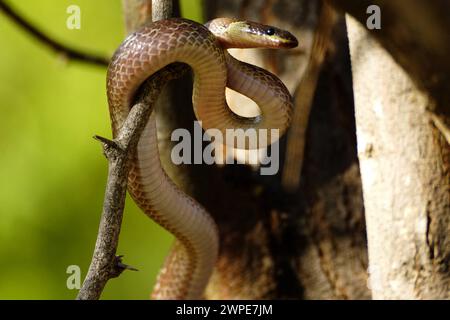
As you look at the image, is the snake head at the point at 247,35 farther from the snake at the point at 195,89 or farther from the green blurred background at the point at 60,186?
the green blurred background at the point at 60,186

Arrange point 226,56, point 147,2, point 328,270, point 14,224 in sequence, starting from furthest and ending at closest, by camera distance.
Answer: point 14,224
point 328,270
point 147,2
point 226,56

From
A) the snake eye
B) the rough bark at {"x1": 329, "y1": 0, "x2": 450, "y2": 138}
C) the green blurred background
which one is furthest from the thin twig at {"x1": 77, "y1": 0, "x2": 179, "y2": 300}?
the green blurred background

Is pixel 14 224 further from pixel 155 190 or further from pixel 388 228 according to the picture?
pixel 388 228

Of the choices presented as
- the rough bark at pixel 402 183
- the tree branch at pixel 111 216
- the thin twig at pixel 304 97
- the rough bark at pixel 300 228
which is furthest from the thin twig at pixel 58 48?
the tree branch at pixel 111 216

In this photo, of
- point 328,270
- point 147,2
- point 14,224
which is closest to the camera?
point 147,2

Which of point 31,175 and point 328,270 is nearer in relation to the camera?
point 328,270

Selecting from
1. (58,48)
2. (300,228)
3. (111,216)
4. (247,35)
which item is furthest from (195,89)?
(58,48)

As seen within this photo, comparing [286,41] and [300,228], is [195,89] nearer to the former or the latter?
[286,41]

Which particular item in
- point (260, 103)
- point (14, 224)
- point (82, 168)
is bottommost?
point (14, 224)
